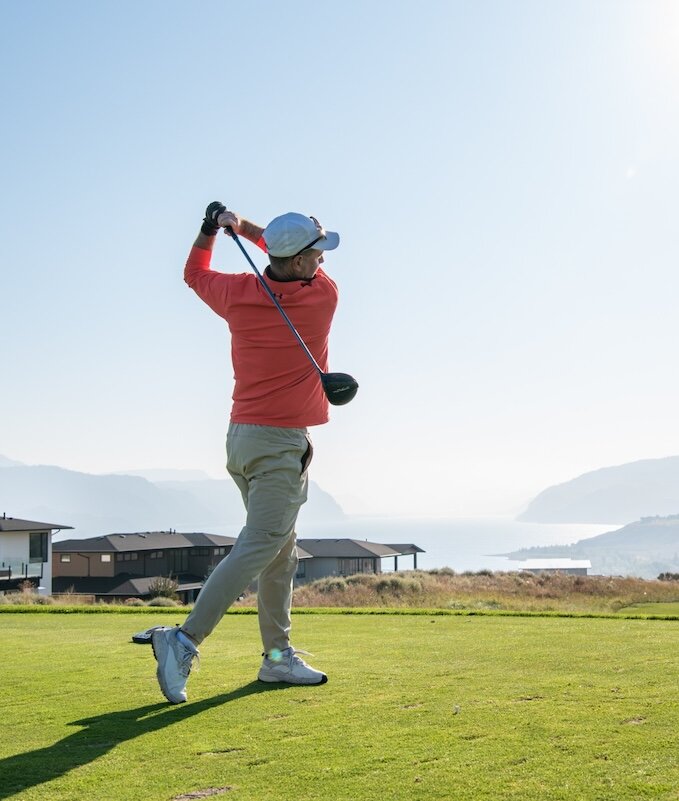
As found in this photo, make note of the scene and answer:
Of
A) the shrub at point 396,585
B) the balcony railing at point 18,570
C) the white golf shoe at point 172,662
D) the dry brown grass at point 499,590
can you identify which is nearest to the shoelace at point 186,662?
the white golf shoe at point 172,662

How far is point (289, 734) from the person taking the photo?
3.03m

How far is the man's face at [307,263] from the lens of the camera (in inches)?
177

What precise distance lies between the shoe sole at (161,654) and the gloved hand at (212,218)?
85.1 inches

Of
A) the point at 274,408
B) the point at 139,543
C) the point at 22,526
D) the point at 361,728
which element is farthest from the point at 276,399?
the point at 139,543

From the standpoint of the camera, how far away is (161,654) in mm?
3865

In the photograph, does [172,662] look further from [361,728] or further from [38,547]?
[38,547]

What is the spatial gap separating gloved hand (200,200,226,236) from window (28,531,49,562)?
49.3 metres

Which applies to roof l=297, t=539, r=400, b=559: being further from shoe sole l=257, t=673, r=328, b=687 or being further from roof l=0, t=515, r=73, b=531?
shoe sole l=257, t=673, r=328, b=687

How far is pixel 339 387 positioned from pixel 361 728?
5.72ft

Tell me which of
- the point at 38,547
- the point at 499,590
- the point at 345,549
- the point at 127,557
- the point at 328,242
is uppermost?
the point at 328,242

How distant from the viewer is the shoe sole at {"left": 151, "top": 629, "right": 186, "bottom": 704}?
145 inches

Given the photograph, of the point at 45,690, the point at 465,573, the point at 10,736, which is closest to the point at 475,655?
the point at 45,690

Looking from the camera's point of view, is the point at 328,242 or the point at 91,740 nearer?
the point at 91,740

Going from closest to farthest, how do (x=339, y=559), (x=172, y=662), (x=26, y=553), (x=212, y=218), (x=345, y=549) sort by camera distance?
(x=172, y=662), (x=212, y=218), (x=26, y=553), (x=339, y=559), (x=345, y=549)
